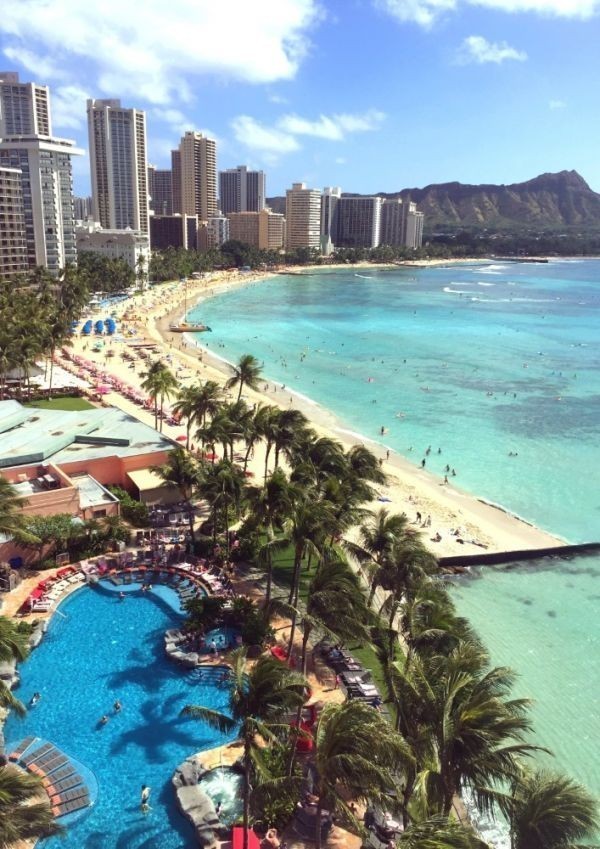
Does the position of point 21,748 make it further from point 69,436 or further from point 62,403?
point 62,403

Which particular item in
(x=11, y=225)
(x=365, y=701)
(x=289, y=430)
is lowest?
(x=365, y=701)

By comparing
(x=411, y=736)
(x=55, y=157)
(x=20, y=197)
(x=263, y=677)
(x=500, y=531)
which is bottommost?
(x=500, y=531)

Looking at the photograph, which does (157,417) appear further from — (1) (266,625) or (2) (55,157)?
(2) (55,157)

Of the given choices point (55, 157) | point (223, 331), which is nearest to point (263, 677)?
point (223, 331)

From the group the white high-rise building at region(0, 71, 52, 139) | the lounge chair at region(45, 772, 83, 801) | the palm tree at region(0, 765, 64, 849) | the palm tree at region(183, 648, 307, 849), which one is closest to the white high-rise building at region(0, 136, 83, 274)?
the white high-rise building at region(0, 71, 52, 139)

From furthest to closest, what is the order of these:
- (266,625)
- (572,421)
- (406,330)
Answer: (406,330) → (572,421) → (266,625)

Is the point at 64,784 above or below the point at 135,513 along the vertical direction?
below

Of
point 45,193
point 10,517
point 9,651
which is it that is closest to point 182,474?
point 10,517

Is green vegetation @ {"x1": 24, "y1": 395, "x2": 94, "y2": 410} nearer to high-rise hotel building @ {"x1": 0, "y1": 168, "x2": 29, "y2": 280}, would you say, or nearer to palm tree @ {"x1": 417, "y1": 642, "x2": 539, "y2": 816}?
palm tree @ {"x1": 417, "y1": 642, "x2": 539, "y2": 816}
